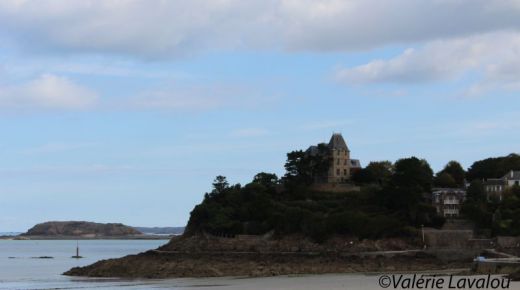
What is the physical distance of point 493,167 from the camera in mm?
102938

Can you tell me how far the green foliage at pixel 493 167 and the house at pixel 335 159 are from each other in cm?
1316

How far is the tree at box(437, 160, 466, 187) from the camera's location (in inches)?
4109

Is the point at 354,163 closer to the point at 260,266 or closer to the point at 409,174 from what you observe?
the point at 409,174

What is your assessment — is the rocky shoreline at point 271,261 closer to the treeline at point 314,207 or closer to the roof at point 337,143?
the treeline at point 314,207

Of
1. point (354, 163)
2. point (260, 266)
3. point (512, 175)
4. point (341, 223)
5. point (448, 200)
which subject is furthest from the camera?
point (354, 163)

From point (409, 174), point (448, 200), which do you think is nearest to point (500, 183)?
point (448, 200)

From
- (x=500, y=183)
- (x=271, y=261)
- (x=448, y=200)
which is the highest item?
(x=500, y=183)

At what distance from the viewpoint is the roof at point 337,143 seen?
102625 millimetres

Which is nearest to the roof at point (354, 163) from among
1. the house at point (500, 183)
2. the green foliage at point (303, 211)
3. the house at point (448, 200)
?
the green foliage at point (303, 211)

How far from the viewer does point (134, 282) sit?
64438 mm

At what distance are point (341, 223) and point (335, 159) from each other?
19965mm

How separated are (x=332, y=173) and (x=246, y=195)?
11.9m

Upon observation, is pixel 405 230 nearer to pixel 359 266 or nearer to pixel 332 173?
pixel 359 266

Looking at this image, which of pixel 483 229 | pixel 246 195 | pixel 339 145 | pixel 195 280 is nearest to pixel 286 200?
pixel 246 195
